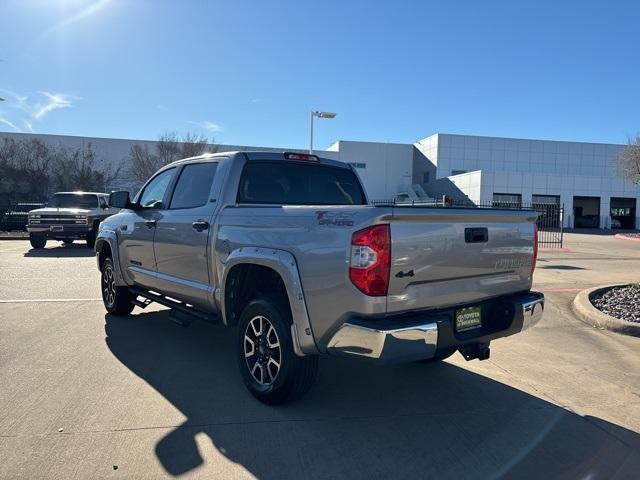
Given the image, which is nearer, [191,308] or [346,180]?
[191,308]

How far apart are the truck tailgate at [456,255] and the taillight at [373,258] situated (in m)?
0.05

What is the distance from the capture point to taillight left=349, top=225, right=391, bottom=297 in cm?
319

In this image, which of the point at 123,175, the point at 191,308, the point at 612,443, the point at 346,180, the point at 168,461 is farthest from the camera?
the point at 123,175

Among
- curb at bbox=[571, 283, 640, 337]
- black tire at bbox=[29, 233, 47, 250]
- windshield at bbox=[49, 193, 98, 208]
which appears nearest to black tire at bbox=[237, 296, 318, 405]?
curb at bbox=[571, 283, 640, 337]

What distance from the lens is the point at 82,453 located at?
3.25m

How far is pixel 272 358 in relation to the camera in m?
3.98

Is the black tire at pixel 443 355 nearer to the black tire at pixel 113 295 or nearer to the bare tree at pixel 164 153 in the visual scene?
the black tire at pixel 113 295

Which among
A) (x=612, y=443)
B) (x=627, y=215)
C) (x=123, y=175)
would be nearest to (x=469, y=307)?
(x=612, y=443)

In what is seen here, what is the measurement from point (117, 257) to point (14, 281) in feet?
15.8

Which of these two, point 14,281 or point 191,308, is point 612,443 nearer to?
point 191,308

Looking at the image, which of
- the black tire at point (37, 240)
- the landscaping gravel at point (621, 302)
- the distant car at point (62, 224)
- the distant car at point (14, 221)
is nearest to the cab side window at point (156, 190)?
the landscaping gravel at point (621, 302)

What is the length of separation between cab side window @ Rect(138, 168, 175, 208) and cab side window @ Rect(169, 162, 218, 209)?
0.99 feet

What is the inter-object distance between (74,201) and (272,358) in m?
16.0

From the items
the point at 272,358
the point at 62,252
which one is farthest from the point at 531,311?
the point at 62,252
